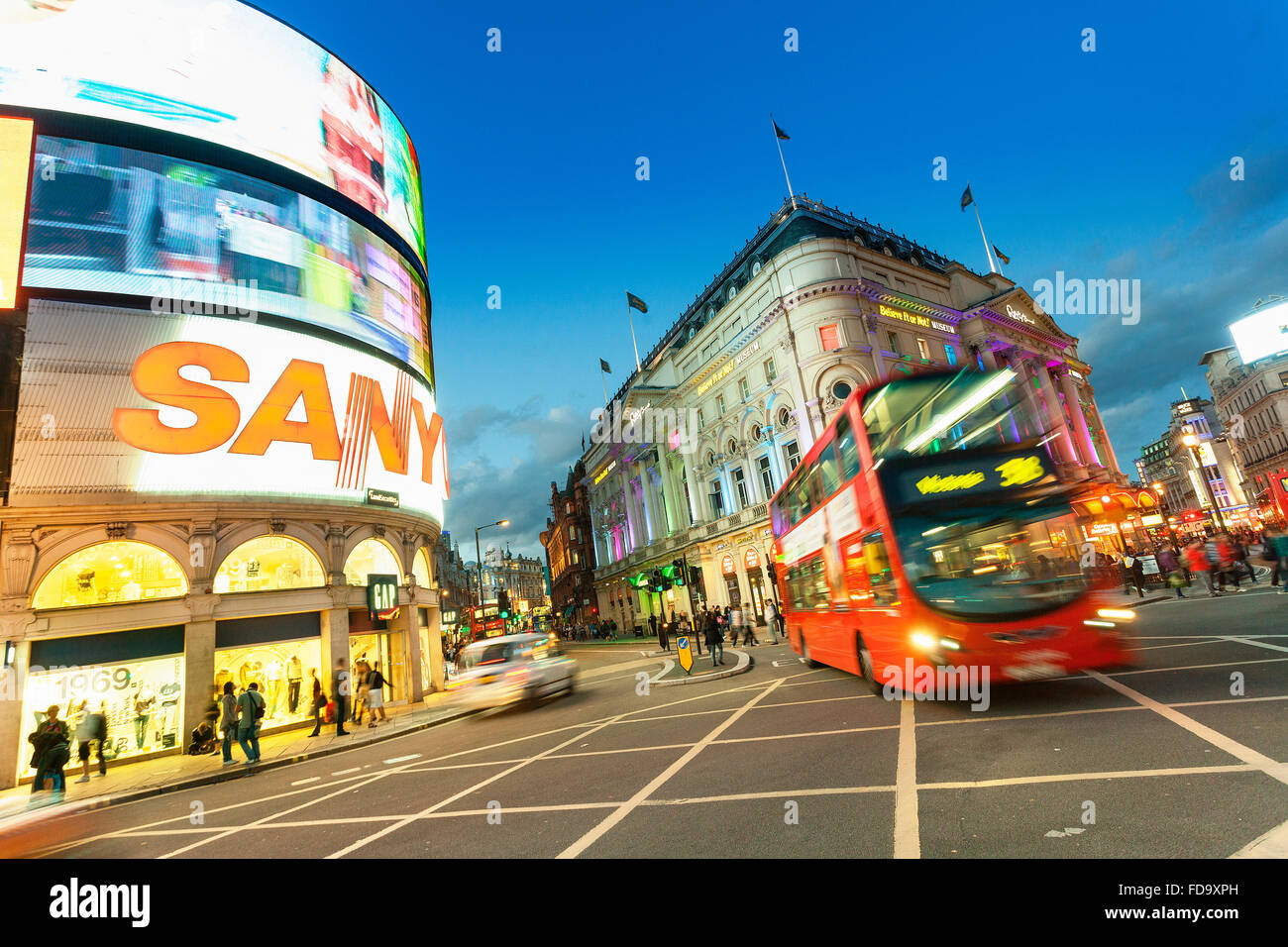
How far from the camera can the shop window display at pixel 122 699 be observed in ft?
50.6

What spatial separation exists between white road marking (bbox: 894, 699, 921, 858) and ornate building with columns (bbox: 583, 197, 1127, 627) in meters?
15.6

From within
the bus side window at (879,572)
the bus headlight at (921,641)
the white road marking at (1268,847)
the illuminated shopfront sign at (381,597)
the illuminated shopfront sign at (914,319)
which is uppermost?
the illuminated shopfront sign at (914,319)

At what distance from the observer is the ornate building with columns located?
1395 inches

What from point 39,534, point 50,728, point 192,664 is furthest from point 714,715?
point 39,534

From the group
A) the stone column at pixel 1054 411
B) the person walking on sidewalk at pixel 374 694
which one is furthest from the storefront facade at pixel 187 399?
the stone column at pixel 1054 411

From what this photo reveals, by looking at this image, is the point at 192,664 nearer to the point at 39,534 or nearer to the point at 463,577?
the point at 39,534

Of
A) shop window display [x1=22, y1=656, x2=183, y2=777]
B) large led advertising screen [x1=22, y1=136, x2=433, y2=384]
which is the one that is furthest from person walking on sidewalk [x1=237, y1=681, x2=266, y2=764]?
large led advertising screen [x1=22, y1=136, x2=433, y2=384]

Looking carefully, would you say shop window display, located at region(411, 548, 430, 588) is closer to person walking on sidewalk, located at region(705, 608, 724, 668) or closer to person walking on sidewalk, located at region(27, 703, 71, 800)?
person walking on sidewalk, located at region(27, 703, 71, 800)

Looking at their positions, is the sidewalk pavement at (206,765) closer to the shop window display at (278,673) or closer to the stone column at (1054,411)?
the shop window display at (278,673)

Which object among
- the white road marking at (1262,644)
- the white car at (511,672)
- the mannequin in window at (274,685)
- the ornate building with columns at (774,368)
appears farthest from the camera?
the ornate building with columns at (774,368)

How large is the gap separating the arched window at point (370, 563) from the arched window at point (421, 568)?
45.5 inches

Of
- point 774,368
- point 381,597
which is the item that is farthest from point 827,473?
point 774,368

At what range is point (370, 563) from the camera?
2300 centimetres

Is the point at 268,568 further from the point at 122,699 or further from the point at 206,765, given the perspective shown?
the point at 206,765
